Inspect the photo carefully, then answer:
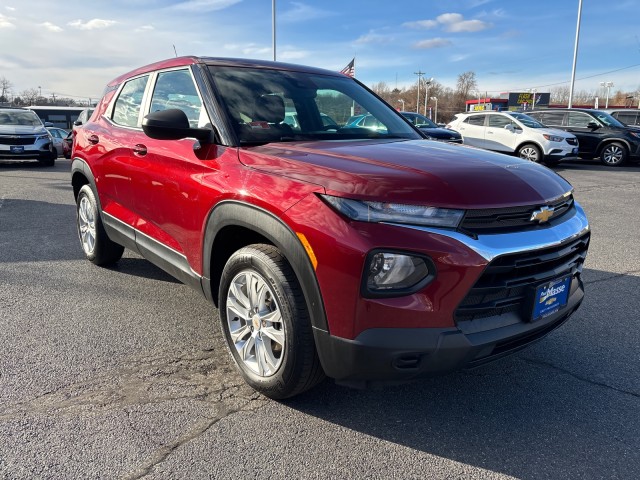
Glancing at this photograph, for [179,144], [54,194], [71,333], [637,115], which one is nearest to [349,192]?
[179,144]

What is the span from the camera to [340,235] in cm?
211

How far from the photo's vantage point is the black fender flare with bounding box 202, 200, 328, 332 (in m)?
2.23

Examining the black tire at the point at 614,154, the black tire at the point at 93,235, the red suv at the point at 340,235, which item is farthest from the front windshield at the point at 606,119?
the black tire at the point at 93,235

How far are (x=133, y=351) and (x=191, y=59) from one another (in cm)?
200

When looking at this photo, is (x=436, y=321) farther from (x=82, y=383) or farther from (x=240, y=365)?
(x=82, y=383)

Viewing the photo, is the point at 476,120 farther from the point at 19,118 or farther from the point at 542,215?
the point at 542,215

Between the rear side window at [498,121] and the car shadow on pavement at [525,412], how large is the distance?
1276 centimetres

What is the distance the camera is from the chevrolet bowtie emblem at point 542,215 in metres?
2.37

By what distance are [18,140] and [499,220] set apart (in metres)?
15.9

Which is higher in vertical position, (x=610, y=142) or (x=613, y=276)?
(x=610, y=142)

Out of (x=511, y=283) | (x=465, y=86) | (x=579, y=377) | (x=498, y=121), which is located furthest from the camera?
(x=465, y=86)

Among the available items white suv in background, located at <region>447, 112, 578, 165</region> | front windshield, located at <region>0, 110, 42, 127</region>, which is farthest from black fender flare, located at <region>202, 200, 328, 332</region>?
front windshield, located at <region>0, 110, 42, 127</region>

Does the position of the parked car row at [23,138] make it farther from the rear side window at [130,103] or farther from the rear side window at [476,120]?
the rear side window at [476,120]

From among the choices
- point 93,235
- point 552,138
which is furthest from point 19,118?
point 552,138
